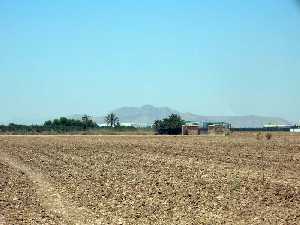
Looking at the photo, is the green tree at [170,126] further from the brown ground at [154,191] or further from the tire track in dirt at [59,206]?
the tire track in dirt at [59,206]

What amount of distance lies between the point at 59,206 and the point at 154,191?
3368 mm

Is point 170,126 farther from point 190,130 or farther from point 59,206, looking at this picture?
point 59,206

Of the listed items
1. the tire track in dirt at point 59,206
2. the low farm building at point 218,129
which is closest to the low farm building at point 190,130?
the low farm building at point 218,129

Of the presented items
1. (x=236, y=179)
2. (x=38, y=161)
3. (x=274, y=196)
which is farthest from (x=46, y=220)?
(x=38, y=161)

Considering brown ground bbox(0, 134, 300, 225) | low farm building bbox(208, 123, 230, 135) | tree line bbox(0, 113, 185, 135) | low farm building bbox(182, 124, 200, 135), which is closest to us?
brown ground bbox(0, 134, 300, 225)

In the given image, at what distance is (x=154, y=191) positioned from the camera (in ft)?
66.4

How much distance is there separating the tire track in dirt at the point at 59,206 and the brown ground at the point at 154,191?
0.01 metres

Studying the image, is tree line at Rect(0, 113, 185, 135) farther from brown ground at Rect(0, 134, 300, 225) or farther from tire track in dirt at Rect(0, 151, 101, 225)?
tire track in dirt at Rect(0, 151, 101, 225)

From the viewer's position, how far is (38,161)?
1380 inches

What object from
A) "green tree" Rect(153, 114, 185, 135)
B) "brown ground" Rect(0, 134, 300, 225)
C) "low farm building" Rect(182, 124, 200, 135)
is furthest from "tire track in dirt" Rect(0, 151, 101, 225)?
"green tree" Rect(153, 114, 185, 135)

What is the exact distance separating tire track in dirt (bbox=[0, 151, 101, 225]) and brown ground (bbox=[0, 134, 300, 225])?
0.05 ft

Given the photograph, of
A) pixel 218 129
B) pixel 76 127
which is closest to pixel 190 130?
pixel 218 129

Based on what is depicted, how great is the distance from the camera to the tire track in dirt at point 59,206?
15781 millimetres

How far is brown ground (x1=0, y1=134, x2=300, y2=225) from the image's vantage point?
15.9 metres
